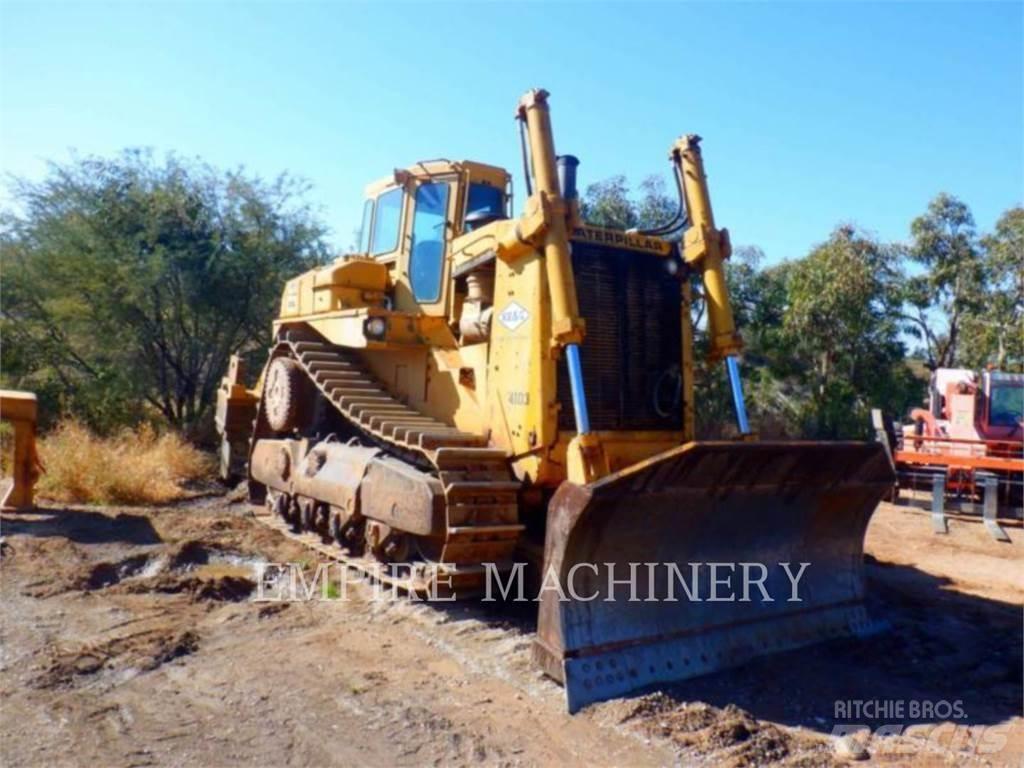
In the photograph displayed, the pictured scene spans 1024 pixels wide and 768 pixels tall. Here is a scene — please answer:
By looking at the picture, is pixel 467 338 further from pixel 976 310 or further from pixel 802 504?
pixel 976 310

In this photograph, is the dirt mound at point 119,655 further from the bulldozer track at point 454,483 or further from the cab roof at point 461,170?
the cab roof at point 461,170

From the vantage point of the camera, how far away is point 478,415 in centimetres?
620

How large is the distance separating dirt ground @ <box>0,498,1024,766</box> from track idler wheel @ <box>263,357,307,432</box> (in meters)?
1.44

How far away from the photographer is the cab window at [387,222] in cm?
763

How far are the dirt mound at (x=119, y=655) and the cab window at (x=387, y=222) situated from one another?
371 centimetres

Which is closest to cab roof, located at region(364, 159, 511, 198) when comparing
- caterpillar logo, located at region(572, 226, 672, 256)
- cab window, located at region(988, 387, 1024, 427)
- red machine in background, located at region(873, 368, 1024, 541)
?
caterpillar logo, located at region(572, 226, 672, 256)

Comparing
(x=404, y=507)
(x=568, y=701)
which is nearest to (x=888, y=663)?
(x=568, y=701)

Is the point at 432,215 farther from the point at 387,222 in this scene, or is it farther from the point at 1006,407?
the point at 1006,407

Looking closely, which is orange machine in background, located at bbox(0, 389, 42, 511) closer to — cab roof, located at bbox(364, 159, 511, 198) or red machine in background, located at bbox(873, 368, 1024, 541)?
cab roof, located at bbox(364, 159, 511, 198)

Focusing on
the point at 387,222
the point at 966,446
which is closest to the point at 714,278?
the point at 387,222

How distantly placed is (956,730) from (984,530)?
26.7ft

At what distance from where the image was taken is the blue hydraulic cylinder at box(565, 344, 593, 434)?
17.2ft

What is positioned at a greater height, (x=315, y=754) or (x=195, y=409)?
(x=195, y=409)

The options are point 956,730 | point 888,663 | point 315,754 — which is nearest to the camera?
point 315,754
